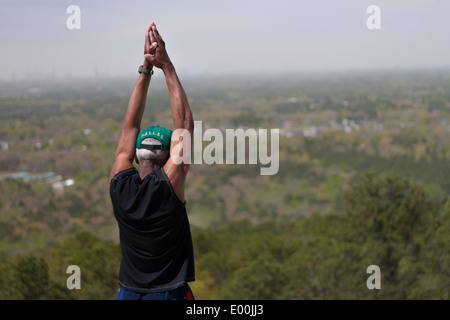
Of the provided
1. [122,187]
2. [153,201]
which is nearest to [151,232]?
[153,201]

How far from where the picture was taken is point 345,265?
24938 mm

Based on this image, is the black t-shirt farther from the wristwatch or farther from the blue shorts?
the wristwatch

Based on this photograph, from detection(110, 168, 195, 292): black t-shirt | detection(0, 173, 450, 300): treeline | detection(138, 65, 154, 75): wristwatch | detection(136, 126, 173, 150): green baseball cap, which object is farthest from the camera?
detection(0, 173, 450, 300): treeline

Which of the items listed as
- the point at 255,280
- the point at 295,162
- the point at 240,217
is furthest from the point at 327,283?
the point at 295,162

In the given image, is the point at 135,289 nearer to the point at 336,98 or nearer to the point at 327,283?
the point at 327,283

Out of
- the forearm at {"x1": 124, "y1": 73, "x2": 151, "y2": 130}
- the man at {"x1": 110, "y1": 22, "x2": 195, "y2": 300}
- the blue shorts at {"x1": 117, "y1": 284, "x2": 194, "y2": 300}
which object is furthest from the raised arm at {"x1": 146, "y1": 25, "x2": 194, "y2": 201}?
the blue shorts at {"x1": 117, "y1": 284, "x2": 194, "y2": 300}

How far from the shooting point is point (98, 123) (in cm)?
8394

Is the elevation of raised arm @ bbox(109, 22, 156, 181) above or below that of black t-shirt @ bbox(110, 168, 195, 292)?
above

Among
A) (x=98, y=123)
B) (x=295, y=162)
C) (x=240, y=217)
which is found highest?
(x=98, y=123)

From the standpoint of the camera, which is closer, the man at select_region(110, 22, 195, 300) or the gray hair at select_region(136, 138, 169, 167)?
the man at select_region(110, 22, 195, 300)

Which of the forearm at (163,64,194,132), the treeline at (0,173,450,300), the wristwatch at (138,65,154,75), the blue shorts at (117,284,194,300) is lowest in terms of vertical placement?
the treeline at (0,173,450,300)

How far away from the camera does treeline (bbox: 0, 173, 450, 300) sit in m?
25.0

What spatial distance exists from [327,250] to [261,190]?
5195cm

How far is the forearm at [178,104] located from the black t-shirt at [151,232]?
27 cm
